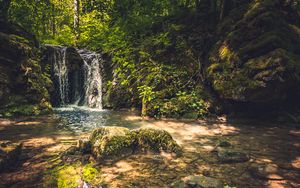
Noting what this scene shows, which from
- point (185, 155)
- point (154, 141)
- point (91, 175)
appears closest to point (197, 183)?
point (185, 155)

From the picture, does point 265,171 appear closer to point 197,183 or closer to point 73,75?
point 197,183

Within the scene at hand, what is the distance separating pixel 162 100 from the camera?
435 inches

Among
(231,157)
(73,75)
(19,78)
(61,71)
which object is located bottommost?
(231,157)

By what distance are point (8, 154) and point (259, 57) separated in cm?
868

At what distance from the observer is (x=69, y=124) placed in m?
8.97

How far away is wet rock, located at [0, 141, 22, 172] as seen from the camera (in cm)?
456

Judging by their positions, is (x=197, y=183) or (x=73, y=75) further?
(x=73, y=75)

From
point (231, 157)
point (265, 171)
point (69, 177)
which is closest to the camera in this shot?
point (69, 177)

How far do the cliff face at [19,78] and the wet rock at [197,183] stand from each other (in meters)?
8.47

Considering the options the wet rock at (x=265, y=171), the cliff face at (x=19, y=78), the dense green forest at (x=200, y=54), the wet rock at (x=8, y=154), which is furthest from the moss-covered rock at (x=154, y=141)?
the cliff face at (x=19, y=78)

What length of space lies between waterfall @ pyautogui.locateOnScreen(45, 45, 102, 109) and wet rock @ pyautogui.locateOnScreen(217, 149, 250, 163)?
422 inches

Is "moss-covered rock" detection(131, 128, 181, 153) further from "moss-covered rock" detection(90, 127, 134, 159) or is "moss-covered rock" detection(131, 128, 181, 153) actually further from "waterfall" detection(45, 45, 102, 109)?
"waterfall" detection(45, 45, 102, 109)

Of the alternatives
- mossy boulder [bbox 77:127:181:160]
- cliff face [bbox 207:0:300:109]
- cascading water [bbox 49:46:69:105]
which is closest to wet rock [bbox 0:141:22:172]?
mossy boulder [bbox 77:127:181:160]

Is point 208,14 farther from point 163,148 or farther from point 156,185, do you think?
point 156,185
